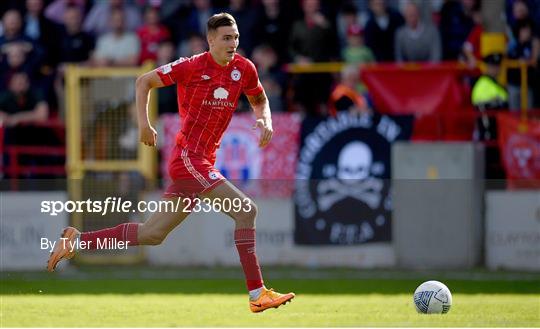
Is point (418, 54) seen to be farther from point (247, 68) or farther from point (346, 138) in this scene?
point (247, 68)

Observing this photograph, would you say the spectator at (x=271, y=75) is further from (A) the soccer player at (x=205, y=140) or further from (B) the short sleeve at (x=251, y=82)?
(A) the soccer player at (x=205, y=140)

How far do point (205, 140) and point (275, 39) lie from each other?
28.4 feet

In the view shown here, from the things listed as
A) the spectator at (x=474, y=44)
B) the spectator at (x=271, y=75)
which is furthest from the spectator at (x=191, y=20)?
the spectator at (x=474, y=44)

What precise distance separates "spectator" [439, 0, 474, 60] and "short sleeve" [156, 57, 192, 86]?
354 inches

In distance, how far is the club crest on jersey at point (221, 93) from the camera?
1081 centimetres

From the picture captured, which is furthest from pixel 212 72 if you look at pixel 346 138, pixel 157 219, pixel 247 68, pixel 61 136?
pixel 61 136

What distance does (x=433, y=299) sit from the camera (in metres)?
11.1

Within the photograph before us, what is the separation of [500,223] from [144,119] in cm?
806

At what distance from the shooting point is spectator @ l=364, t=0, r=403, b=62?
19.0m

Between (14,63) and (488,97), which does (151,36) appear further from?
(488,97)

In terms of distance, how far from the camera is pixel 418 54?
18.9 metres

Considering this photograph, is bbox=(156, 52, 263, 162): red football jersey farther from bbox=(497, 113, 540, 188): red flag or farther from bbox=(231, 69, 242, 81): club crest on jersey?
bbox=(497, 113, 540, 188): red flag

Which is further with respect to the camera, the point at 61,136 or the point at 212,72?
the point at 61,136

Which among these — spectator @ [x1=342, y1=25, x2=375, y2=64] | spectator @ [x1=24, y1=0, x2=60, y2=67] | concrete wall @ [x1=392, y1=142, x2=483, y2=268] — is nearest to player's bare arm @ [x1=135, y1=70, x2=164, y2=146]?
concrete wall @ [x1=392, y1=142, x2=483, y2=268]
